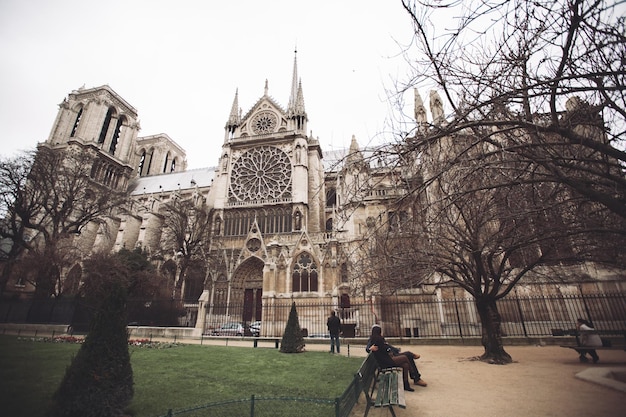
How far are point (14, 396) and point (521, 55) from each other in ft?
23.2

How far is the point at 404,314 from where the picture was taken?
593 inches

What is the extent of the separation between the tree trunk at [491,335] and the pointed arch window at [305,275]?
38.3 feet

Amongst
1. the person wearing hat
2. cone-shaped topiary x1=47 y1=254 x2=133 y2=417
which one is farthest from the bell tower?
the person wearing hat

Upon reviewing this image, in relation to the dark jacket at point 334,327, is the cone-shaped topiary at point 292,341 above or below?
below

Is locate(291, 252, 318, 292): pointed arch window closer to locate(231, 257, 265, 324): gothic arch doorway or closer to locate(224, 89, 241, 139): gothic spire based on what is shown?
locate(231, 257, 265, 324): gothic arch doorway

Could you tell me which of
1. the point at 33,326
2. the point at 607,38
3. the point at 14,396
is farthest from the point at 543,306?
the point at 33,326

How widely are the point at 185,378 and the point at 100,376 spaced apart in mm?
2533

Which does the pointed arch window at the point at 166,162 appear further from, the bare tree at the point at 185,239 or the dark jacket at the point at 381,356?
the dark jacket at the point at 381,356

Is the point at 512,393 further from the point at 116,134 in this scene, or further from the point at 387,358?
the point at 116,134

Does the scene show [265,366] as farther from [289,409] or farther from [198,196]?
[198,196]

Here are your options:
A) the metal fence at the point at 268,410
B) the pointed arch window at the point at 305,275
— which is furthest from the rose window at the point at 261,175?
the metal fence at the point at 268,410

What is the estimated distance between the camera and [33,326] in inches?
581

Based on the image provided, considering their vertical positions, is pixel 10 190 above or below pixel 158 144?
below

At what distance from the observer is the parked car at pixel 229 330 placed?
51.8 ft
